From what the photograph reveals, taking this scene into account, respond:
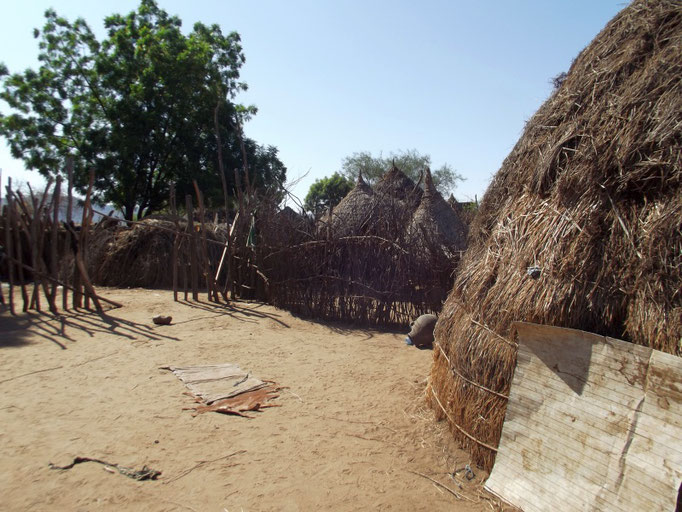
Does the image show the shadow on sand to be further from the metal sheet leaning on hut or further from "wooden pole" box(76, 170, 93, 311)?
the metal sheet leaning on hut

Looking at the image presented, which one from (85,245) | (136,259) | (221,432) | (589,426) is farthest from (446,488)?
(136,259)

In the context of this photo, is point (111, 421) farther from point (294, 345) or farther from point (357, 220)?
point (357, 220)

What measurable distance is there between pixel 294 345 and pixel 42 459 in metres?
4.02

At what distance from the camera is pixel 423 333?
7352mm

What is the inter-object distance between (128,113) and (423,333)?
15.4 meters

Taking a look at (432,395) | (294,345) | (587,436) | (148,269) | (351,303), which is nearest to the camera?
(587,436)

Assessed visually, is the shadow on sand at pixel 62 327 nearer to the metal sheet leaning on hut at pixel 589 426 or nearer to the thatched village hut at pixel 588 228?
the thatched village hut at pixel 588 228

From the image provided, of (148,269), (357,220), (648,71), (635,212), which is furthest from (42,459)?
(148,269)

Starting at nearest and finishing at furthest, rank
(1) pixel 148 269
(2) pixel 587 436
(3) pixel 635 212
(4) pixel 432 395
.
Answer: (2) pixel 587 436
(3) pixel 635 212
(4) pixel 432 395
(1) pixel 148 269

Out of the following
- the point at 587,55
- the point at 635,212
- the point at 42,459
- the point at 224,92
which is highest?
the point at 224,92

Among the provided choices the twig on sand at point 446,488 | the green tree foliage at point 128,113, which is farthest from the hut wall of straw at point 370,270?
the green tree foliage at point 128,113

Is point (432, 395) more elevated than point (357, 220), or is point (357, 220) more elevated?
point (357, 220)

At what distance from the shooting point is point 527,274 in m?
3.48

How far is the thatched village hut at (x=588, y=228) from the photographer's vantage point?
2.90m
